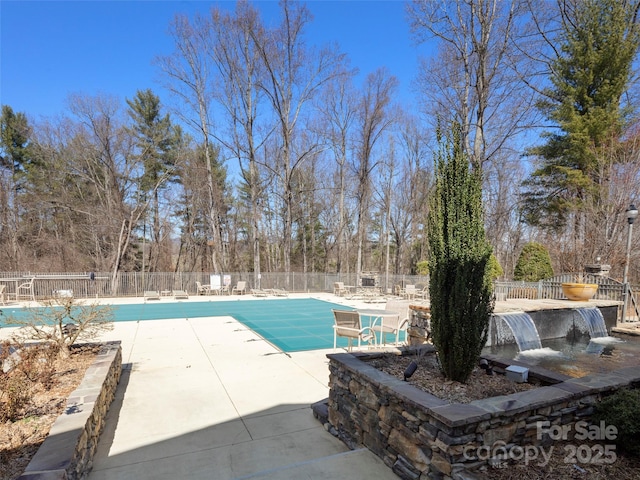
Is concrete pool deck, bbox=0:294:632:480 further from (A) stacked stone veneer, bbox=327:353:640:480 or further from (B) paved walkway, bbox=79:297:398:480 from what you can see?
(A) stacked stone veneer, bbox=327:353:640:480

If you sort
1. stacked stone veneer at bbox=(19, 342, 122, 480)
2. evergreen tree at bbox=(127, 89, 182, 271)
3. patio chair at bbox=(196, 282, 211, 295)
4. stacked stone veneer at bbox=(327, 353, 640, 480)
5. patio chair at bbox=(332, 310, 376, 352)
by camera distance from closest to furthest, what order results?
stacked stone veneer at bbox=(19, 342, 122, 480), stacked stone veneer at bbox=(327, 353, 640, 480), patio chair at bbox=(332, 310, 376, 352), patio chair at bbox=(196, 282, 211, 295), evergreen tree at bbox=(127, 89, 182, 271)

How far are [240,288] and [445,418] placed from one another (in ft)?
53.4

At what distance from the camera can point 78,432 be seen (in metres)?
2.52

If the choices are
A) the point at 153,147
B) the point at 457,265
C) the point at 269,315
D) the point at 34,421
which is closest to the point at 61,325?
the point at 34,421

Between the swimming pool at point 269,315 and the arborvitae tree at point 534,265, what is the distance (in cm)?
710

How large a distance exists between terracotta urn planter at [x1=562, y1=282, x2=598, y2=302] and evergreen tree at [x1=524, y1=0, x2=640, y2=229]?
256 inches

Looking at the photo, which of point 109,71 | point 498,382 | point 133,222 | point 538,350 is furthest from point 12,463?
point 133,222

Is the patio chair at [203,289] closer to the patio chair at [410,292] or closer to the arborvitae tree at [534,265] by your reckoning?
the patio chair at [410,292]

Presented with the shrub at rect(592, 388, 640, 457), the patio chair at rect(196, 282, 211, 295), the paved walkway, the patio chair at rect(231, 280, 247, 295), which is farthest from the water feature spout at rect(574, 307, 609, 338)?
the patio chair at rect(196, 282, 211, 295)

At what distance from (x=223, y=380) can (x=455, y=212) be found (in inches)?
151

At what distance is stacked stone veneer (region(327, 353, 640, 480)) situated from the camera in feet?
7.38

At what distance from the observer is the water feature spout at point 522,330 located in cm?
642

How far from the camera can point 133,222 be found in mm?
19953

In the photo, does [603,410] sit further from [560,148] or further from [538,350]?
[560,148]
